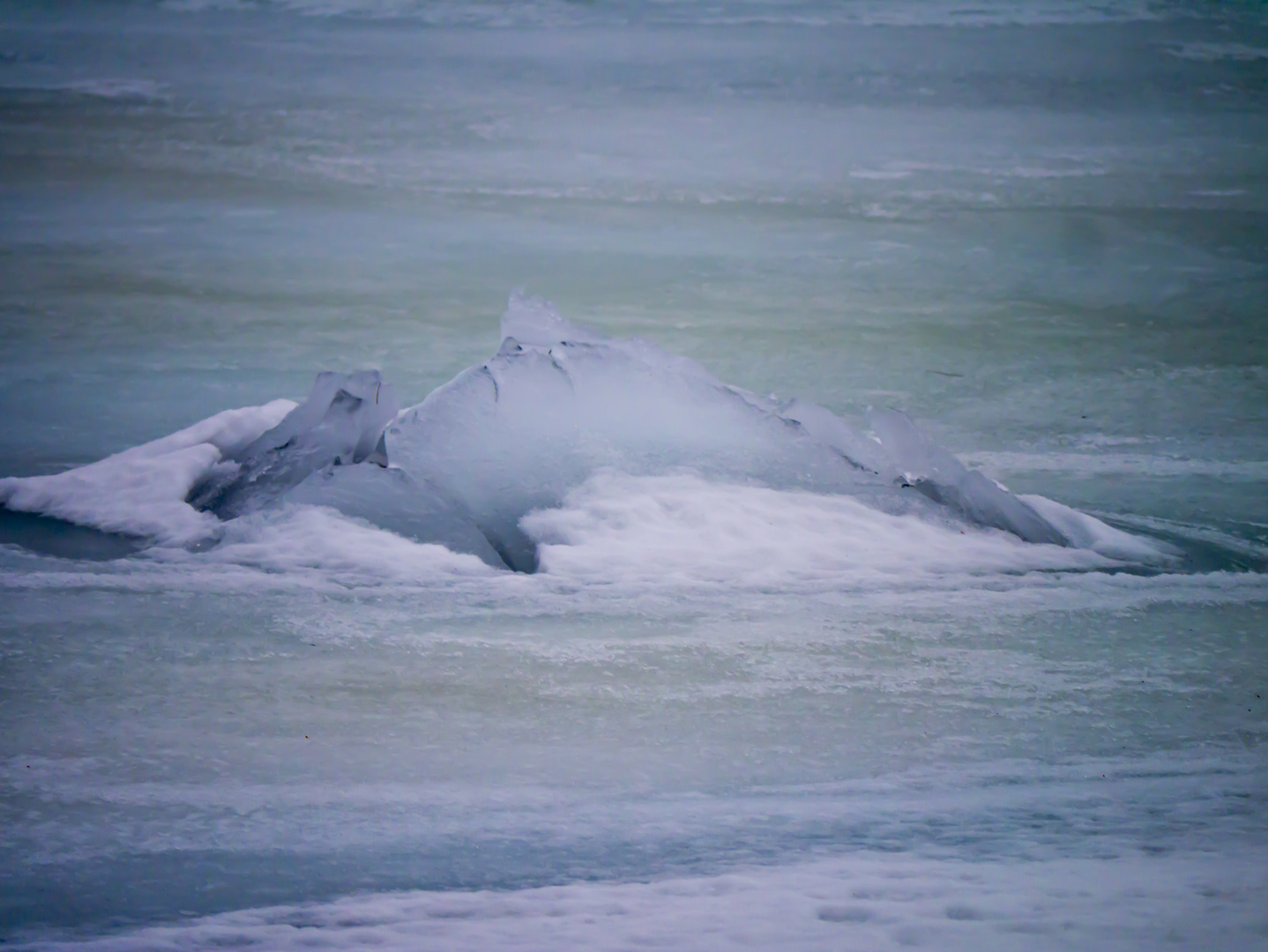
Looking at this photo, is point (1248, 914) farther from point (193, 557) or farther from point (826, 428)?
point (193, 557)

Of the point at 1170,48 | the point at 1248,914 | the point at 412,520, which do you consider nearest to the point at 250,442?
the point at 412,520

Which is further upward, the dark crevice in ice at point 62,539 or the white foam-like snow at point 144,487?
the white foam-like snow at point 144,487

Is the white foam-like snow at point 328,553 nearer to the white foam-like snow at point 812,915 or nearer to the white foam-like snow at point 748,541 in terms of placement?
the white foam-like snow at point 748,541

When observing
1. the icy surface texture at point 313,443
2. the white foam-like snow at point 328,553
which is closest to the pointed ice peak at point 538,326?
the icy surface texture at point 313,443

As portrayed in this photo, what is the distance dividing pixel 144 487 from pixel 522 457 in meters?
0.77

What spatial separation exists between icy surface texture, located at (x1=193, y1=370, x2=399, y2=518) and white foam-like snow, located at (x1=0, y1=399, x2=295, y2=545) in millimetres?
52

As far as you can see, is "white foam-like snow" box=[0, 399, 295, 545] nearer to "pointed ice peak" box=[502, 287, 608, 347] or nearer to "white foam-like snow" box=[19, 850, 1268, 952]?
"pointed ice peak" box=[502, 287, 608, 347]

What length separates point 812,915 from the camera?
4.61 ft

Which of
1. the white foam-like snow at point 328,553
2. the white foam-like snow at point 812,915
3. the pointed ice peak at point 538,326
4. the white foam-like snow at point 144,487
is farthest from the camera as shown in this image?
the pointed ice peak at point 538,326

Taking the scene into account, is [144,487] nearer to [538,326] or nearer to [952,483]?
[538,326]

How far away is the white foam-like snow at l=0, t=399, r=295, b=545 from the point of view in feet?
8.48

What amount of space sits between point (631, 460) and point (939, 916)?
142cm

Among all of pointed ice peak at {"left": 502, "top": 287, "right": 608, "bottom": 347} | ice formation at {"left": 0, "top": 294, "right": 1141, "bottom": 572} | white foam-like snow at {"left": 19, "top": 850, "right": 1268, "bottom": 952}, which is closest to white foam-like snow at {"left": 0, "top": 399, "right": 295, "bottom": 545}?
ice formation at {"left": 0, "top": 294, "right": 1141, "bottom": 572}

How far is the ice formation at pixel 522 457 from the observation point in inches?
102
